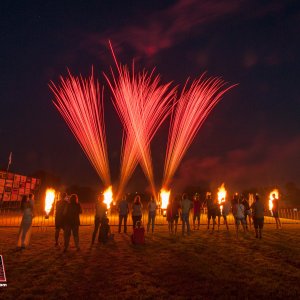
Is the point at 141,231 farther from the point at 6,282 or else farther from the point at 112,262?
the point at 6,282

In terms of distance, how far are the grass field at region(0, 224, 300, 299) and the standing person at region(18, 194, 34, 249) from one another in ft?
1.24

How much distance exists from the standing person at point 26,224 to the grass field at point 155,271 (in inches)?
14.8

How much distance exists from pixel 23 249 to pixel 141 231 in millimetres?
4023

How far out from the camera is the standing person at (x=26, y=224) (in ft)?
29.8

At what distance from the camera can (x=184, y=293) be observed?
5.04 meters

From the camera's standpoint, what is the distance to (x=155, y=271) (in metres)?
6.47

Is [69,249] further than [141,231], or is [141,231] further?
[141,231]

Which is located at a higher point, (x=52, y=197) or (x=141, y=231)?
(x=52, y=197)

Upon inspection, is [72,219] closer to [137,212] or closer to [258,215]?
[137,212]

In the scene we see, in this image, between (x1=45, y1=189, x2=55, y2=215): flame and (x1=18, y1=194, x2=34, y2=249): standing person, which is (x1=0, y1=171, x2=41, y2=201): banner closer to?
(x1=45, y1=189, x2=55, y2=215): flame

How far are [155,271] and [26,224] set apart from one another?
5133mm

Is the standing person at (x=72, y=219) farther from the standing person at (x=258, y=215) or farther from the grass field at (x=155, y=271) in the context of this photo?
the standing person at (x=258, y=215)

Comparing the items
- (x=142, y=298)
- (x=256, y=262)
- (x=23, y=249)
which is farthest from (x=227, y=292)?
(x=23, y=249)

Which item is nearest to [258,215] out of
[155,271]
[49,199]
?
[155,271]
